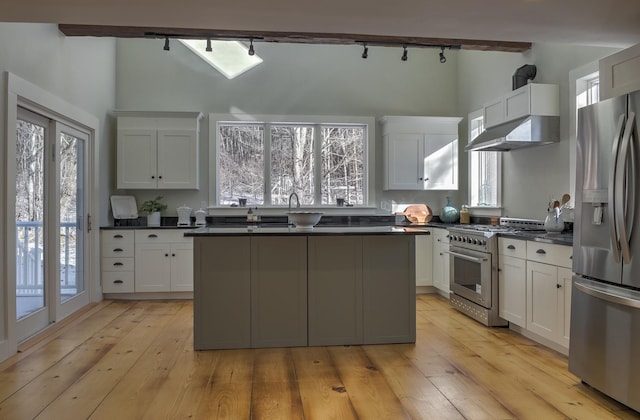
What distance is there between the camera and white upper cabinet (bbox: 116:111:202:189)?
546 cm

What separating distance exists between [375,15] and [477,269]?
2.66 m

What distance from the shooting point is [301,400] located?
8.23ft

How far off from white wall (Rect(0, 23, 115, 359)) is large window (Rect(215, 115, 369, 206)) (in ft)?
4.61

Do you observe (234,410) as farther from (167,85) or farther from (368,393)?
(167,85)

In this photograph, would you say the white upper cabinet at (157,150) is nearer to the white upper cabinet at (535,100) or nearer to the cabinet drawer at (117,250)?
the cabinet drawer at (117,250)

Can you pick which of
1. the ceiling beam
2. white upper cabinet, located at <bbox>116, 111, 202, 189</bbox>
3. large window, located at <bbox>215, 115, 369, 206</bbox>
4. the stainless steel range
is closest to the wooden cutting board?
large window, located at <bbox>215, 115, 369, 206</bbox>

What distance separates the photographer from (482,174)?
5.65 metres

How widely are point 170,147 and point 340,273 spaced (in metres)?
3.15

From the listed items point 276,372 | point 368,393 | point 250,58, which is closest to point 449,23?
point 368,393

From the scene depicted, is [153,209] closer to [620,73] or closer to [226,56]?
[226,56]

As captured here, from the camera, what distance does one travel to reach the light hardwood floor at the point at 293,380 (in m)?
2.39

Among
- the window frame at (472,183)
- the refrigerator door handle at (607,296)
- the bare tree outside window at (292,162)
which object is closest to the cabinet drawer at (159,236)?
the bare tree outside window at (292,162)

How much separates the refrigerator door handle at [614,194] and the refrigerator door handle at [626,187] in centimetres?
2

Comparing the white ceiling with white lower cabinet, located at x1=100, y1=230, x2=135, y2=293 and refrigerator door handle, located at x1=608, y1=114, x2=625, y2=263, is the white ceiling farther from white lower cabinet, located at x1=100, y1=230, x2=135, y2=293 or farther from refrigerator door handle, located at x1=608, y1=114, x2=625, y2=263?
white lower cabinet, located at x1=100, y1=230, x2=135, y2=293
